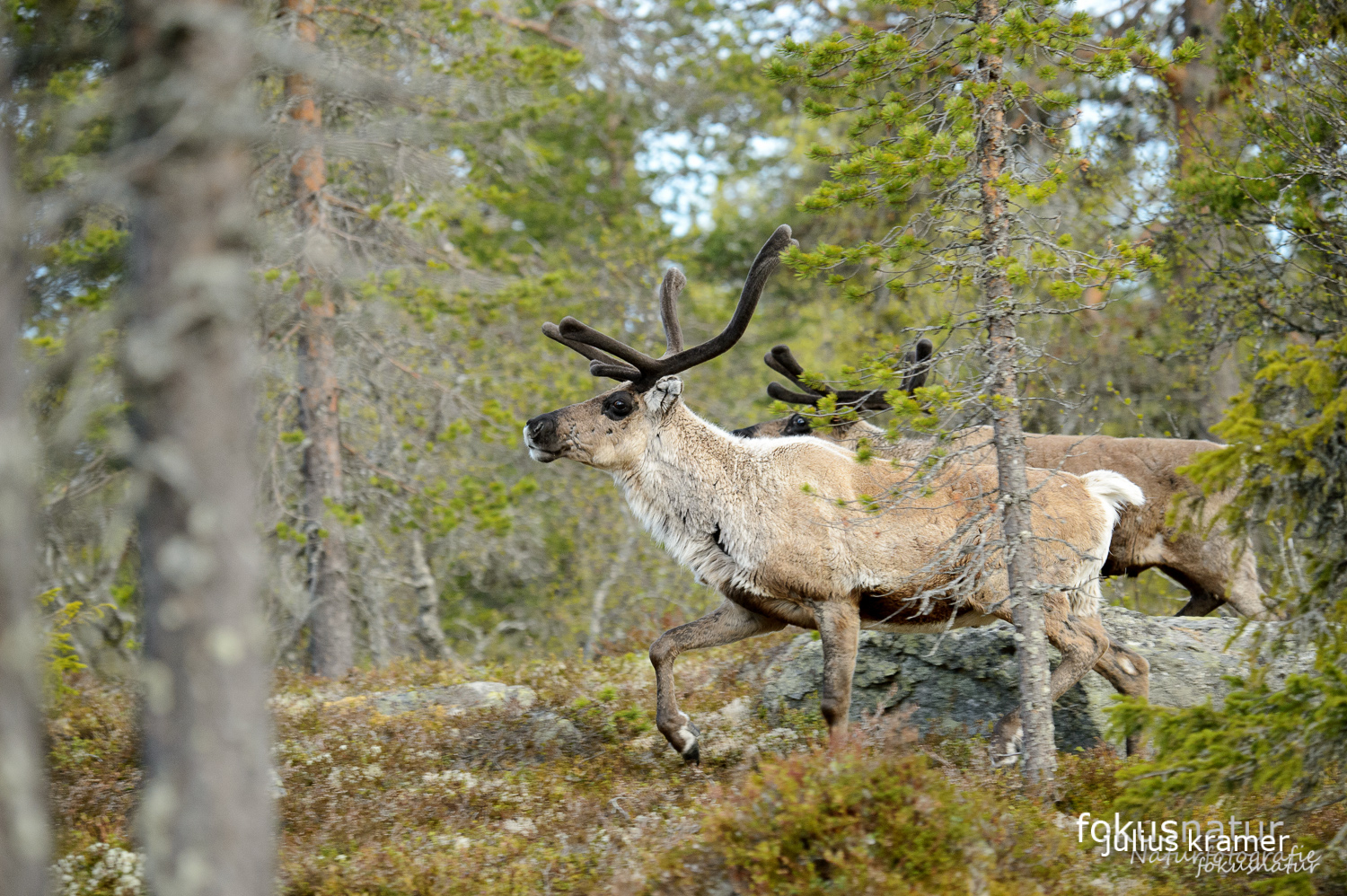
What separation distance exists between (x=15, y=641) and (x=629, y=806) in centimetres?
386

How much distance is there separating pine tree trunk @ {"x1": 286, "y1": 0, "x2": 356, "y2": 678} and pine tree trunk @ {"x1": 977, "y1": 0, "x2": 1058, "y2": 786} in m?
7.68

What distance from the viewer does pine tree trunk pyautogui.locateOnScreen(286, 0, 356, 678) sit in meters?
12.2

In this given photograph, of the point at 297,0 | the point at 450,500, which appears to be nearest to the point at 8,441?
the point at 450,500

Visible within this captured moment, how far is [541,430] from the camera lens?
8.35 metres

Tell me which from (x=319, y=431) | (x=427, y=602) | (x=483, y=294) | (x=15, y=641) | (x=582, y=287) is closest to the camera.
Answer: (x=15, y=641)

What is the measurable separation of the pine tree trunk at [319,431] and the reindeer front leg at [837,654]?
6.84m

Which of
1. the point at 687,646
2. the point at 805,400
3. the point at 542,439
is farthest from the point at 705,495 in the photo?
the point at 805,400

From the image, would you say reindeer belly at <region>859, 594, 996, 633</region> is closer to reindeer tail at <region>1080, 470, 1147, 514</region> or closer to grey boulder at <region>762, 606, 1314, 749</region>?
grey boulder at <region>762, 606, 1314, 749</region>

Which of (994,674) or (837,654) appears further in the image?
(994,674)

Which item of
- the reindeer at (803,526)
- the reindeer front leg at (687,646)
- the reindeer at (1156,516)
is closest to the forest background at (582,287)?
the reindeer front leg at (687,646)

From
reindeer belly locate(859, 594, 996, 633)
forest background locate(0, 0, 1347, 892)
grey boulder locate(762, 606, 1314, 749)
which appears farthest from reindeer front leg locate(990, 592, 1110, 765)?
forest background locate(0, 0, 1347, 892)

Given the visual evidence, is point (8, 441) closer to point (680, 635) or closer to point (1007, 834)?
point (1007, 834)

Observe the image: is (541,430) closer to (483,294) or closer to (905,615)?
(905,615)

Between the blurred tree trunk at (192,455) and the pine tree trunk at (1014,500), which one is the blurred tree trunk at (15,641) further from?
the pine tree trunk at (1014,500)
